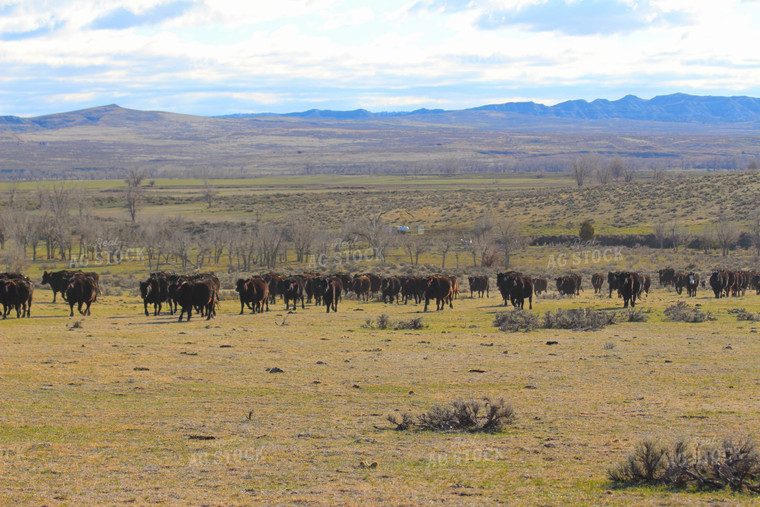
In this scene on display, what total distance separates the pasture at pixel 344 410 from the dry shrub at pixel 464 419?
0.20m

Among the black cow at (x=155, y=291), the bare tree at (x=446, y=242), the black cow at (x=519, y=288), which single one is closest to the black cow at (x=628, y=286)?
the black cow at (x=519, y=288)

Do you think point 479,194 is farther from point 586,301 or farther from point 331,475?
point 331,475

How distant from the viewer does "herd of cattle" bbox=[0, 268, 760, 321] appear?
2489 cm

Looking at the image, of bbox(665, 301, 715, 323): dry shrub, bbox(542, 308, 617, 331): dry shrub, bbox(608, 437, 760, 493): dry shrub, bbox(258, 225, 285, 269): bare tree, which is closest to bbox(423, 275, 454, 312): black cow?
bbox(542, 308, 617, 331): dry shrub

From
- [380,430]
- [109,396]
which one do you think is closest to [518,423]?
[380,430]

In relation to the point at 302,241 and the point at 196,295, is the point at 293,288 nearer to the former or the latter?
the point at 196,295

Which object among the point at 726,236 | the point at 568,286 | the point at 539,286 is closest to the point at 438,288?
the point at 568,286

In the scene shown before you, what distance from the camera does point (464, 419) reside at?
32.8 feet

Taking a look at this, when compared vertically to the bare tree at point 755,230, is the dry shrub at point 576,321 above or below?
above

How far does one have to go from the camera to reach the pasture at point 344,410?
7555 millimetres

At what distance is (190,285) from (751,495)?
20568 millimetres

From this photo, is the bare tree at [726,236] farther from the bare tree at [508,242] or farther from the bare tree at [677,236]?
the bare tree at [508,242]

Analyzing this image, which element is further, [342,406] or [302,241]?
[302,241]

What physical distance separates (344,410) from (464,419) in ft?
6.70
